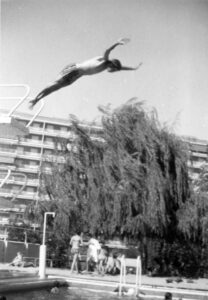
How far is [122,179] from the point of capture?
363 inches

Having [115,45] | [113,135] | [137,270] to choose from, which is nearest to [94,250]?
[137,270]

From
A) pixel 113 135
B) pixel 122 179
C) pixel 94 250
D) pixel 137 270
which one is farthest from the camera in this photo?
pixel 113 135

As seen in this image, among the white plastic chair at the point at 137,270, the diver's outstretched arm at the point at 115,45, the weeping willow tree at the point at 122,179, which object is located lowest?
the white plastic chair at the point at 137,270

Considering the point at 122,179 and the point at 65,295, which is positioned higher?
the point at 122,179

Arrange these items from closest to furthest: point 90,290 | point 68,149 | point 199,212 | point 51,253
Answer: point 90,290
point 199,212
point 51,253
point 68,149

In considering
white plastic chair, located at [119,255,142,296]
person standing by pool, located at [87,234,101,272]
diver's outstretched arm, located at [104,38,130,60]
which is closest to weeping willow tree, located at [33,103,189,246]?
Answer: person standing by pool, located at [87,234,101,272]

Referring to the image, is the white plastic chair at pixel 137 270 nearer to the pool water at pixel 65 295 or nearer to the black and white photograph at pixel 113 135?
the black and white photograph at pixel 113 135

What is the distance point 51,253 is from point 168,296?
14.8 ft

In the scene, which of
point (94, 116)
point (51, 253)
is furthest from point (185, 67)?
point (51, 253)

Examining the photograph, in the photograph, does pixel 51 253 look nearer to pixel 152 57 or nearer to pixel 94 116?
pixel 94 116

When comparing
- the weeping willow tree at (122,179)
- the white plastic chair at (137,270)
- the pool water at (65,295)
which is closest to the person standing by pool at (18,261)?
the weeping willow tree at (122,179)

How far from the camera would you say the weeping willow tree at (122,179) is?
8984mm

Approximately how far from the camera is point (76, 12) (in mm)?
7859

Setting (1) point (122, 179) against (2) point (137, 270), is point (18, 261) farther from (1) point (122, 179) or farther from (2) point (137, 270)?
(2) point (137, 270)
